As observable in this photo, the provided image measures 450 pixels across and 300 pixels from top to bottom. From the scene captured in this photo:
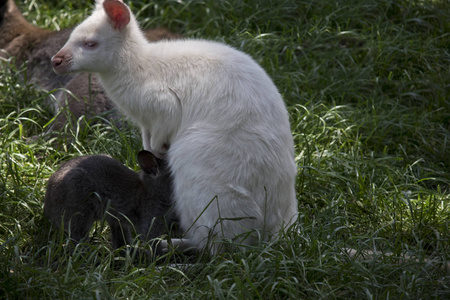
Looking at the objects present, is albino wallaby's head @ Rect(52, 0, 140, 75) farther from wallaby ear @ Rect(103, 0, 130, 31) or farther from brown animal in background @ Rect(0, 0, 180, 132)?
brown animal in background @ Rect(0, 0, 180, 132)

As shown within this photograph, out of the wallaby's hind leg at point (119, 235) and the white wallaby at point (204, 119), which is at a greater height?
the white wallaby at point (204, 119)

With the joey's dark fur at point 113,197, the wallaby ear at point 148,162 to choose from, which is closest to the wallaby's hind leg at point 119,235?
the joey's dark fur at point 113,197

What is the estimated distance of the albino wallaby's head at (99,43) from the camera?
440 cm

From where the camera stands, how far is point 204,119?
163 inches

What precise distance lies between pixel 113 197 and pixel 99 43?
1132 mm

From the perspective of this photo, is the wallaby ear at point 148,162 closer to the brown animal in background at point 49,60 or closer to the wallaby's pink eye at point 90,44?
the wallaby's pink eye at point 90,44

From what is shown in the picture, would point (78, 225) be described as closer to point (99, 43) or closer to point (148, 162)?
point (148, 162)

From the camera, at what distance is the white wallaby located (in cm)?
400

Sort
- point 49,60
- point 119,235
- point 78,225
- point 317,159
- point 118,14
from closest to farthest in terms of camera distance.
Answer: point 78,225, point 118,14, point 119,235, point 317,159, point 49,60

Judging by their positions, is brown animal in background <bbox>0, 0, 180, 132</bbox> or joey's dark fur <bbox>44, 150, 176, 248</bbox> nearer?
joey's dark fur <bbox>44, 150, 176, 248</bbox>

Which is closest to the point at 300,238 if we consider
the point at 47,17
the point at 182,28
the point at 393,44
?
the point at 393,44

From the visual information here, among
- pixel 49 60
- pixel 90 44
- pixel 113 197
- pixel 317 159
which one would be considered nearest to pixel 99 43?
pixel 90 44

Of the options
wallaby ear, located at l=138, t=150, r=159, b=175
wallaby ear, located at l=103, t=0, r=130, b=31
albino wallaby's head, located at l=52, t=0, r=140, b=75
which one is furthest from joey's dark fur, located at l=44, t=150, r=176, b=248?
wallaby ear, located at l=103, t=0, r=130, b=31

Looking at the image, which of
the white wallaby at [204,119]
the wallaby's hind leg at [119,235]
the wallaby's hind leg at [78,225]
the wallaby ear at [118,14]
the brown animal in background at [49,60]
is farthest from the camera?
the brown animal in background at [49,60]
